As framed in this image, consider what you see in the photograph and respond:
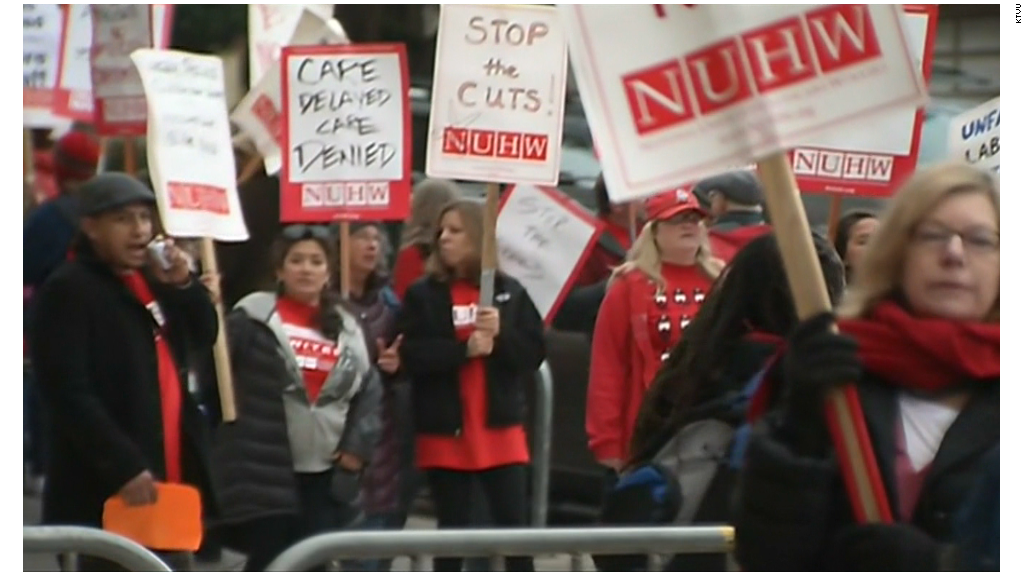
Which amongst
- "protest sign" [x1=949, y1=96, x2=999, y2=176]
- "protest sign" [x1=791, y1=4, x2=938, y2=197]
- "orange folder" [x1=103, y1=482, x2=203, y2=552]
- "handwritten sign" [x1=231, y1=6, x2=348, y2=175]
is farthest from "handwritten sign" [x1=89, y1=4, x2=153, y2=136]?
"protest sign" [x1=949, y1=96, x2=999, y2=176]

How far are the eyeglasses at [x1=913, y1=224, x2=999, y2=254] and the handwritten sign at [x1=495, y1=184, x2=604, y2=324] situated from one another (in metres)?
5.07

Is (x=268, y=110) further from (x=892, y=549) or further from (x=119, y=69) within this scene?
(x=892, y=549)

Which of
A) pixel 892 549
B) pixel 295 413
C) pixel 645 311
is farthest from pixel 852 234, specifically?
pixel 892 549

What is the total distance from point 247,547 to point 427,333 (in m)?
1.06

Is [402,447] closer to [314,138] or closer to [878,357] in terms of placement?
[314,138]

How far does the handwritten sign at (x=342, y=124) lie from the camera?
898cm

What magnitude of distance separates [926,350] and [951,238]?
24cm

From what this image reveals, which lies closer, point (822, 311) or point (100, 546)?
point (822, 311)

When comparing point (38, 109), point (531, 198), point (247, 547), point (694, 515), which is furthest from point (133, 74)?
point (694, 515)

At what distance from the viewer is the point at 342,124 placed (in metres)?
8.99

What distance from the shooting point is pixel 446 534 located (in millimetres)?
5094

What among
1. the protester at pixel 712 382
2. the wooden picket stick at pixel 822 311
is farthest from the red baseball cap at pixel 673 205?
the wooden picket stick at pixel 822 311

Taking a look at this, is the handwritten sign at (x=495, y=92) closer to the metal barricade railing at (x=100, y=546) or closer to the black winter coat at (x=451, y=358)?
the black winter coat at (x=451, y=358)

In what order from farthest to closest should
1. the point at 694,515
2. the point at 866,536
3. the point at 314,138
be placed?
the point at 314,138 < the point at 694,515 < the point at 866,536
